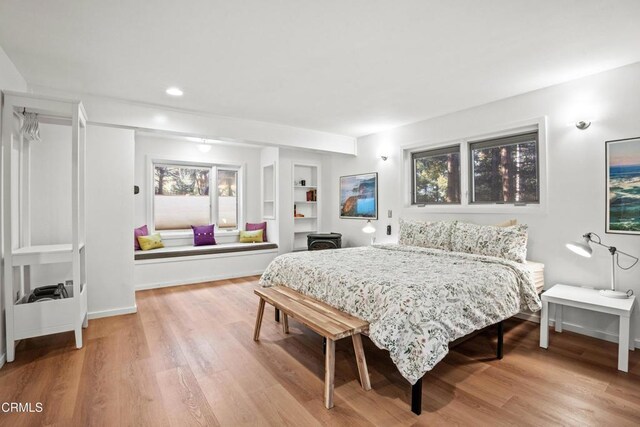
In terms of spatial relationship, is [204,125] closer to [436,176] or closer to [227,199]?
[227,199]

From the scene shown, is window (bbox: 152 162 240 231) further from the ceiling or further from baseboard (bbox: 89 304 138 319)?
the ceiling

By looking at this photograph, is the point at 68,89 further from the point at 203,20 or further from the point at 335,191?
the point at 335,191

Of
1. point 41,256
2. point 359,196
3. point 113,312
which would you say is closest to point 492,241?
point 359,196

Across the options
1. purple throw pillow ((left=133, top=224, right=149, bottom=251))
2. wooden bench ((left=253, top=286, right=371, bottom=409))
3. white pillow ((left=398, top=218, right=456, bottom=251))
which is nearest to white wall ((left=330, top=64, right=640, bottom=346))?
white pillow ((left=398, top=218, right=456, bottom=251))

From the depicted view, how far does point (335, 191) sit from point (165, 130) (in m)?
3.14

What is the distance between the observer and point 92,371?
2.38 metres

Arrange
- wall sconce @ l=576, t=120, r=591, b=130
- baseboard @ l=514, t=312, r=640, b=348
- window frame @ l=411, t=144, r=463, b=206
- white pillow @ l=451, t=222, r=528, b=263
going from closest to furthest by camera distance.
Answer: baseboard @ l=514, t=312, r=640, b=348 → wall sconce @ l=576, t=120, r=591, b=130 → white pillow @ l=451, t=222, r=528, b=263 → window frame @ l=411, t=144, r=463, b=206

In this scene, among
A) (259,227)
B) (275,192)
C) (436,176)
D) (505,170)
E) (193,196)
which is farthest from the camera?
(259,227)

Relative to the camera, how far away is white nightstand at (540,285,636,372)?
234 centimetres

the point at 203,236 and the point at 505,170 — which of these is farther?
the point at 203,236

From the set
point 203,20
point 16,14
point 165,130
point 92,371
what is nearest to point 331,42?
point 203,20

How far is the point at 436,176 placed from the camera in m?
4.45

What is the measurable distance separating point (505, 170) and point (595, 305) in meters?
1.74

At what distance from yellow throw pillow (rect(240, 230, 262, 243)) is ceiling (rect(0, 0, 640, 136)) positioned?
2.93m
